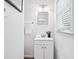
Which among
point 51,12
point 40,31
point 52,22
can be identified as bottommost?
point 40,31

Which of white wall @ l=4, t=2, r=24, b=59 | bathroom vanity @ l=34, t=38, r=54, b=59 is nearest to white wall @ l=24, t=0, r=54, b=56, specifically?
bathroom vanity @ l=34, t=38, r=54, b=59

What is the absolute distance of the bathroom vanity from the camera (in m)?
3.02

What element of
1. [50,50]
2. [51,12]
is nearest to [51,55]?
[50,50]

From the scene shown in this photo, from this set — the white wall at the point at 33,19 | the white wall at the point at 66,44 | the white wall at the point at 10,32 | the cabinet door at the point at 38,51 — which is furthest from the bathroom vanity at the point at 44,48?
the white wall at the point at 10,32

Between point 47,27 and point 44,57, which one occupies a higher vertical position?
point 47,27

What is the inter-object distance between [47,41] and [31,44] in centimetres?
81

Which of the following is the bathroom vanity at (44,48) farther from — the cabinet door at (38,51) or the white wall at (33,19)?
the white wall at (33,19)

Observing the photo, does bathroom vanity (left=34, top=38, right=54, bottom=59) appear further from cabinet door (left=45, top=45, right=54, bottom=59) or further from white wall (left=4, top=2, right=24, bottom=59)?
white wall (left=4, top=2, right=24, bottom=59)

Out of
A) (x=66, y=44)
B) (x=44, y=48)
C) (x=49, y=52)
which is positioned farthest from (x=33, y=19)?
(x=66, y=44)

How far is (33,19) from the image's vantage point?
3.58m

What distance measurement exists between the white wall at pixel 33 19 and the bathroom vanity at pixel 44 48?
0.60 meters

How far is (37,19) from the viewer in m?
3.54
